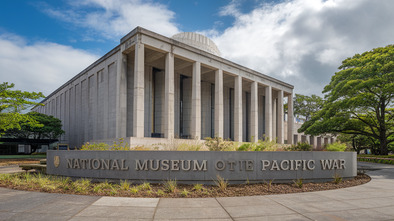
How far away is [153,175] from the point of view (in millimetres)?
11008

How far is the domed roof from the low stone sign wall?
30679 millimetres

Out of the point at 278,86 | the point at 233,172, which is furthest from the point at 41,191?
the point at 278,86

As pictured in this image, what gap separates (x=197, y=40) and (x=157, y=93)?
11673 mm

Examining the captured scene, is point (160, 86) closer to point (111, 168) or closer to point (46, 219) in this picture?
point (111, 168)

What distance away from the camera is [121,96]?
93.1ft

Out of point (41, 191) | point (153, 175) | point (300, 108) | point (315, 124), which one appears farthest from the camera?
point (300, 108)

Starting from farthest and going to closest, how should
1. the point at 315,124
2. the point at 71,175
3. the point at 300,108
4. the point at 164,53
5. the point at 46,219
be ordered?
1. the point at 300,108
2. the point at 315,124
3. the point at 164,53
4. the point at 71,175
5. the point at 46,219

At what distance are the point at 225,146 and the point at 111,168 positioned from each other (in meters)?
5.45

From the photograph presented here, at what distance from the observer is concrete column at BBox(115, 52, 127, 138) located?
27.9 m

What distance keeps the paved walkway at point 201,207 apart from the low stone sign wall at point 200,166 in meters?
2.05

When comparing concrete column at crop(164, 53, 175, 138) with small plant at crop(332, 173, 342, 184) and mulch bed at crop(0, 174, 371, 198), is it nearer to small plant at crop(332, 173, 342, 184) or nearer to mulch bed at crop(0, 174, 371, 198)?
mulch bed at crop(0, 174, 371, 198)

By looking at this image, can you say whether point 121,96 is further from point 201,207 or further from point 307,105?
point 307,105

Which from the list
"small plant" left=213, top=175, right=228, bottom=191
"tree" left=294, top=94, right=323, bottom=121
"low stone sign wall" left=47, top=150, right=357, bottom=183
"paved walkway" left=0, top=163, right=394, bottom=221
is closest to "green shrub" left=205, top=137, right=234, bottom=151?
"low stone sign wall" left=47, top=150, right=357, bottom=183

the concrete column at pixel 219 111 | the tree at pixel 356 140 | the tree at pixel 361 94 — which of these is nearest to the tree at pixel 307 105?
the tree at pixel 356 140
